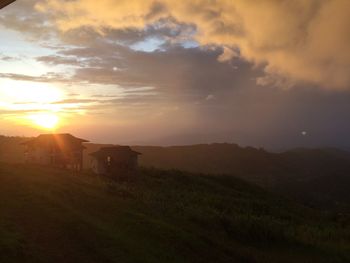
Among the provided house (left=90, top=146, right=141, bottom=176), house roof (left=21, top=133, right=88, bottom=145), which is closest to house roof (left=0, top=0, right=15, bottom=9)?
house roof (left=21, top=133, right=88, bottom=145)

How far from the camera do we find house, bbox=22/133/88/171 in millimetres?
52156

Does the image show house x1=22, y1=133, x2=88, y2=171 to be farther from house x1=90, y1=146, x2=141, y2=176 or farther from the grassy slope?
the grassy slope

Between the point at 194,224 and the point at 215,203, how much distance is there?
19.1 meters

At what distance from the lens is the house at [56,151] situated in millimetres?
52156

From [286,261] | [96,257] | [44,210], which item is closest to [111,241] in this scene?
[96,257]

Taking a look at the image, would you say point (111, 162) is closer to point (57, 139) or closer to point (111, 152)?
point (111, 152)

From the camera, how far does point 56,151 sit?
52.4m

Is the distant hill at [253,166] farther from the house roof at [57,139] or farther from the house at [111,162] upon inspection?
the house at [111,162]

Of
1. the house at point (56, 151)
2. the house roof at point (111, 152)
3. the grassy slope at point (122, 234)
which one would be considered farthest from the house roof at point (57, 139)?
the grassy slope at point (122, 234)

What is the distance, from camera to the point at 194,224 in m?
23.4

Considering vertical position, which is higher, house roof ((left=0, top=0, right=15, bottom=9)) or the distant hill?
house roof ((left=0, top=0, right=15, bottom=9))

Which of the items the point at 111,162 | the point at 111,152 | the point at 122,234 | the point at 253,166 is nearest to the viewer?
the point at 122,234

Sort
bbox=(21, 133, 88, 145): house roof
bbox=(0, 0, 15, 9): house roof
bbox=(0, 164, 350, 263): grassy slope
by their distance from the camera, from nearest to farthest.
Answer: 1. bbox=(0, 0, 15, 9): house roof
2. bbox=(0, 164, 350, 263): grassy slope
3. bbox=(21, 133, 88, 145): house roof

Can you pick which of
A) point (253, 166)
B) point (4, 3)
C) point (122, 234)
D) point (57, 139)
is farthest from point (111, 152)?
point (253, 166)
